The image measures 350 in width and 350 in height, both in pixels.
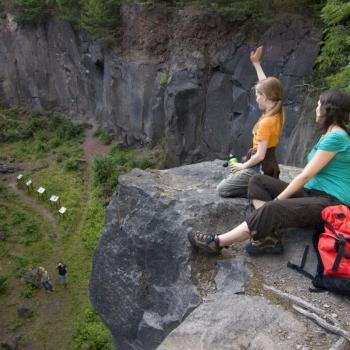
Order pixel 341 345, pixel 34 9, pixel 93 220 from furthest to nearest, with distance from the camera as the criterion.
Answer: pixel 34 9
pixel 93 220
pixel 341 345

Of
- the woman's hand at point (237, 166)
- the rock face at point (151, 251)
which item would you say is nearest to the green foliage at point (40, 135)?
the rock face at point (151, 251)

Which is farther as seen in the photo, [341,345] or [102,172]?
[102,172]

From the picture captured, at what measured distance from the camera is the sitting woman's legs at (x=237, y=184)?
6.39 m

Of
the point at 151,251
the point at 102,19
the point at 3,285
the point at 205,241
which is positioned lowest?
the point at 3,285

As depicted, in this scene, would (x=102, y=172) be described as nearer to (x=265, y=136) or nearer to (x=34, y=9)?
(x=34, y=9)

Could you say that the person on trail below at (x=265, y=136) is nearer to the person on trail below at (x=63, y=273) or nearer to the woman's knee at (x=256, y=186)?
the woman's knee at (x=256, y=186)

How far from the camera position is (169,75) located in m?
20.9

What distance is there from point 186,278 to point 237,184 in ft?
5.44

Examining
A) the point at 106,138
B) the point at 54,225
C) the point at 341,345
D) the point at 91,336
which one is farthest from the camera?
the point at 106,138

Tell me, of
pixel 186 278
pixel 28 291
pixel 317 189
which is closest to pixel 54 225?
pixel 28 291

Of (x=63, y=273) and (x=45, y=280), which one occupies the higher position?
(x=63, y=273)

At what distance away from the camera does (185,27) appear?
20.7 meters

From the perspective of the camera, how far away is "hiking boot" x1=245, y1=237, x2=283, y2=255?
5617 mm

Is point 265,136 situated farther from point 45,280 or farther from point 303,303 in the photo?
point 45,280
